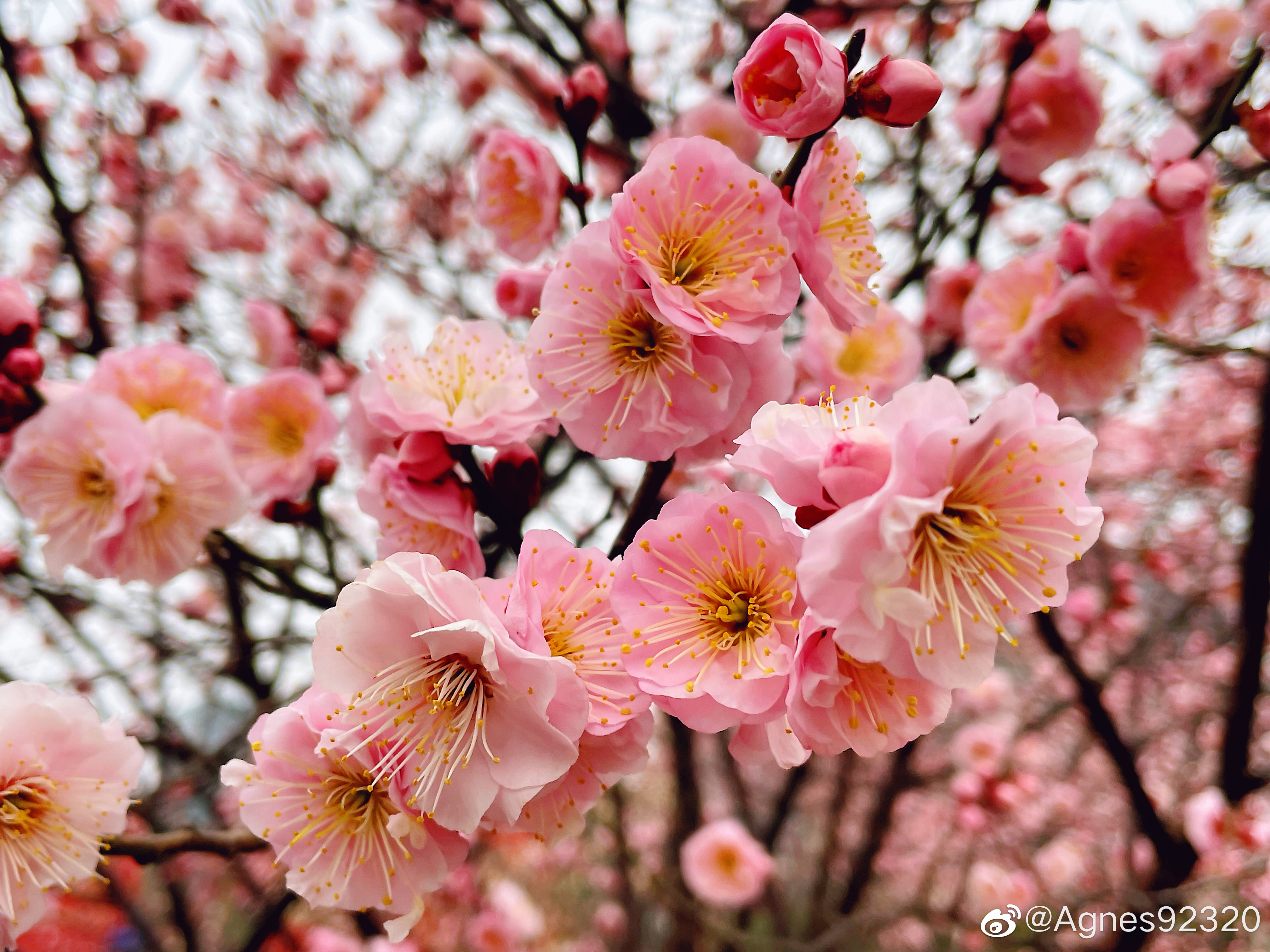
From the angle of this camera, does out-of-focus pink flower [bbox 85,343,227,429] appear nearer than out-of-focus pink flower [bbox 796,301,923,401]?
Yes

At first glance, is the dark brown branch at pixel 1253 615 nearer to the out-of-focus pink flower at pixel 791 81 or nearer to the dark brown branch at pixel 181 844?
the out-of-focus pink flower at pixel 791 81

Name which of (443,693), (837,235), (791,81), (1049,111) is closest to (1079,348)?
(1049,111)

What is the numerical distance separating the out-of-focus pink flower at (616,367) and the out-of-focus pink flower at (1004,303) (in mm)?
991

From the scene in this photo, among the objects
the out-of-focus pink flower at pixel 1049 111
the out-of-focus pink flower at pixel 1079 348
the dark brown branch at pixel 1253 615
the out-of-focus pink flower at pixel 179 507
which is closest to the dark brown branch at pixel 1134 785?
the dark brown branch at pixel 1253 615

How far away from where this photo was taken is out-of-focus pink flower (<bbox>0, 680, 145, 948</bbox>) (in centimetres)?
92

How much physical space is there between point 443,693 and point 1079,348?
1.50 meters

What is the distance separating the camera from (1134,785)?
2211mm

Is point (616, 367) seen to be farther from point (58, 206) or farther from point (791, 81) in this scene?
point (58, 206)

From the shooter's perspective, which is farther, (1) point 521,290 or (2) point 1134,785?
(2) point 1134,785

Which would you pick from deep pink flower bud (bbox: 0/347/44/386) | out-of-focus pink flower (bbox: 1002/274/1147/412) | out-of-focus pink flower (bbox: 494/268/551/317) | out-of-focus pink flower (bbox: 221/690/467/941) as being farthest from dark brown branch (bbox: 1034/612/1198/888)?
deep pink flower bud (bbox: 0/347/44/386)

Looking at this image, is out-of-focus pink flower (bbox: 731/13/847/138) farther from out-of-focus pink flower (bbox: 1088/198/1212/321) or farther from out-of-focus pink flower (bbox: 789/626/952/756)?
out-of-focus pink flower (bbox: 1088/198/1212/321)

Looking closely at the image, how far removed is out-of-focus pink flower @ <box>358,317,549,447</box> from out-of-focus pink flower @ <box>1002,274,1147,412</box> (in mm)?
1085

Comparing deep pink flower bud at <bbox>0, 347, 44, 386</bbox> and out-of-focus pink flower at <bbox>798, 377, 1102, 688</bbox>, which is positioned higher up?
out-of-focus pink flower at <bbox>798, 377, 1102, 688</bbox>

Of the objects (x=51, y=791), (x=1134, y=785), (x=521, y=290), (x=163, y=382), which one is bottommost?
(x=1134, y=785)
